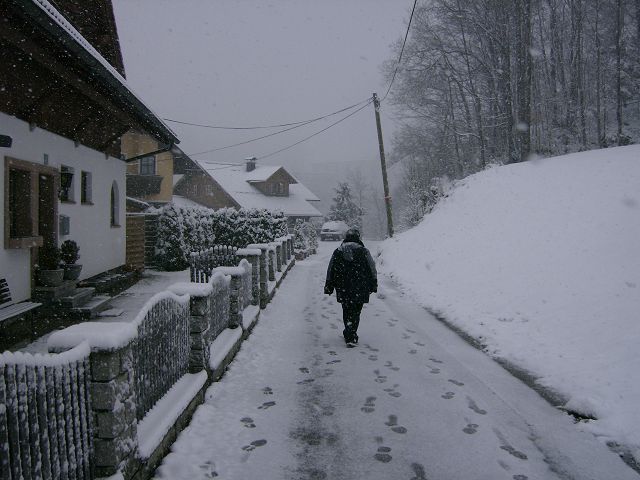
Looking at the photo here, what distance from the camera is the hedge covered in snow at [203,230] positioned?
15.9 meters

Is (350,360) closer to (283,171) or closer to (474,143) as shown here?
(474,143)

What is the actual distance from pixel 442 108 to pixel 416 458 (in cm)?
2967

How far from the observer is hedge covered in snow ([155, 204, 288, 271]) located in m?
15.9

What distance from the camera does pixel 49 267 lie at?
27.4ft

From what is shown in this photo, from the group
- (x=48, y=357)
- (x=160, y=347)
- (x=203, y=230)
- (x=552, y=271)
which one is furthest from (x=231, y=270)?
(x=203, y=230)

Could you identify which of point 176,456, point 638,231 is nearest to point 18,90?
point 176,456

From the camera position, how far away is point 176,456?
3.85 metres

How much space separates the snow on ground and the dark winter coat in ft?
6.73

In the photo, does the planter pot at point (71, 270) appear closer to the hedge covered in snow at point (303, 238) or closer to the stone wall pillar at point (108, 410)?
the stone wall pillar at point (108, 410)

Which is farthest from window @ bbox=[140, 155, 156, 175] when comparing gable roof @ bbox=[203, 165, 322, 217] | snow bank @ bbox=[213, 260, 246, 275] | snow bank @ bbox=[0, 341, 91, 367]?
snow bank @ bbox=[0, 341, 91, 367]

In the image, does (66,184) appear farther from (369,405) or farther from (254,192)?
(254,192)

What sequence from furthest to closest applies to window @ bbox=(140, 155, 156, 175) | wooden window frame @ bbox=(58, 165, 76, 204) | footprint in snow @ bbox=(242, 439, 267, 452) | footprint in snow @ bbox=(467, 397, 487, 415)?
window @ bbox=(140, 155, 156, 175) < wooden window frame @ bbox=(58, 165, 76, 204) < footprint in snow @ bbox=(467, 397, 487, 415) < footprint in snow @ bbox=(242, 439, 267, 452)

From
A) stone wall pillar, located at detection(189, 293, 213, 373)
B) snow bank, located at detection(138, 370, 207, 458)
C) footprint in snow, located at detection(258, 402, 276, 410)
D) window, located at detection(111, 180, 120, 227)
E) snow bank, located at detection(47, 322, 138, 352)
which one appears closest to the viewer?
snow bank, located at detection(47, 322, 138, 352)

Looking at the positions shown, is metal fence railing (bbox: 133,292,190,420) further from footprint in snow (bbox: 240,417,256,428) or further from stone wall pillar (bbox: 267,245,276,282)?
stone wall pillar (bbox: 267,245,276,282)
